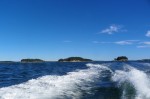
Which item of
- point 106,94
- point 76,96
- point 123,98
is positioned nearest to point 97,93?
point 106,94

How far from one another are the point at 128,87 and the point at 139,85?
510 millimetres

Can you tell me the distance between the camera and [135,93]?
10383 mm

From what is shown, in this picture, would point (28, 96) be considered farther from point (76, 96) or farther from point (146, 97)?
point (146, 97)

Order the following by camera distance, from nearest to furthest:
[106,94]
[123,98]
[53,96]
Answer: [123,98], [53,96], [106,94]

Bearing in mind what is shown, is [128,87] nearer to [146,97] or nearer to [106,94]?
[106,94]

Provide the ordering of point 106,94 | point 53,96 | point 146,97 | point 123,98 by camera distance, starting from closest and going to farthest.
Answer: point 146,97 < point 123,98 < point 53,96 < point 106,94

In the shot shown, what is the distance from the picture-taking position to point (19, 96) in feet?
34.0

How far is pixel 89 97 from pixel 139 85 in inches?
91.0

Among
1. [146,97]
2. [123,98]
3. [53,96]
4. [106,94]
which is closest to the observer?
[146,97]

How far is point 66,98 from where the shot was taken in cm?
1038

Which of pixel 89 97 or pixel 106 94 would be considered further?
pixel 106 94

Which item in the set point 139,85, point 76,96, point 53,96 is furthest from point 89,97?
point 139,85

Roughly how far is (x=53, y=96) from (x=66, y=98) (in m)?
0.58

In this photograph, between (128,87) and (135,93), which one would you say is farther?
(128,87)
